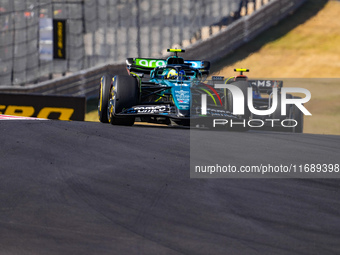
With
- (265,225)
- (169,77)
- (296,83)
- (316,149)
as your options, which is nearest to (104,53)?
(296,83)

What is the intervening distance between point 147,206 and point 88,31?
16.4 m

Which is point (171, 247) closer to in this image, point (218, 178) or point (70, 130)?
point (218, 178)

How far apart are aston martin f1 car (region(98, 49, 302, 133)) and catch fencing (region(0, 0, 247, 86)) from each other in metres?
9.52

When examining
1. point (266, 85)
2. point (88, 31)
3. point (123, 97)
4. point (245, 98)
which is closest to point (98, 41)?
point (88, 31)

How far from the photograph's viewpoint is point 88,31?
64.3ft

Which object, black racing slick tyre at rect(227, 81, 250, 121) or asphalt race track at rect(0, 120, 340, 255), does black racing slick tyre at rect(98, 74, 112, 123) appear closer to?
black racing slick tyre at rect(227, 81, 250, 121)

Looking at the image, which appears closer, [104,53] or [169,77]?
[169,77]

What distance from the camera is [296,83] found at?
1892 cm

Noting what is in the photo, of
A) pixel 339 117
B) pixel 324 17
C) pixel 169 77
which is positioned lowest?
pixel 339 117

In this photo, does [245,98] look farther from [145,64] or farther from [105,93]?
[105,93]

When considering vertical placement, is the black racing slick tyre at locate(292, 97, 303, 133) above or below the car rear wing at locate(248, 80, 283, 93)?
below

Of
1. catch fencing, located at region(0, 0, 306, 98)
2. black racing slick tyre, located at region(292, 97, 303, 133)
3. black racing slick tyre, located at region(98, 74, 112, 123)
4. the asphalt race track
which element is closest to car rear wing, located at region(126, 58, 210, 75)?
black racing slick tyre, located at region(98, 74, 112, 123)

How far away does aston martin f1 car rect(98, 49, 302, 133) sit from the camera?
834cm

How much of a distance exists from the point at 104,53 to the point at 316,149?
13668 millimetres
